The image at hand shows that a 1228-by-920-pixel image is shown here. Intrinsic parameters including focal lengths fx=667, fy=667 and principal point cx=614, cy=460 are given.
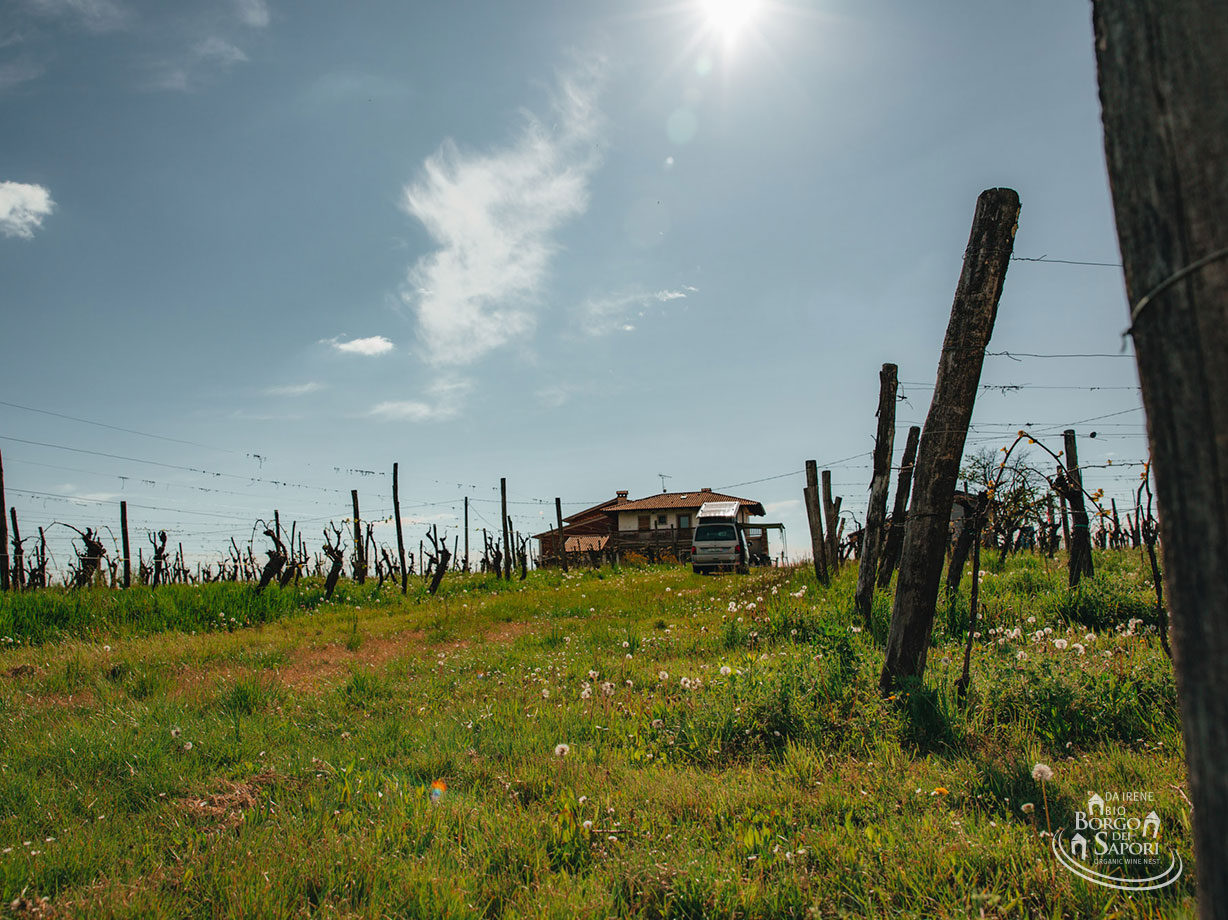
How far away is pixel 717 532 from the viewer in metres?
27.8

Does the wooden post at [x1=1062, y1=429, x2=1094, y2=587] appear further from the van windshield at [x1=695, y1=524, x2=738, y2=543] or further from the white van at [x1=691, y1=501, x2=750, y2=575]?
the van windshield at [x1=695, y1=524, x2=738, y2=543]

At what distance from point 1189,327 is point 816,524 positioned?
12.6 meters

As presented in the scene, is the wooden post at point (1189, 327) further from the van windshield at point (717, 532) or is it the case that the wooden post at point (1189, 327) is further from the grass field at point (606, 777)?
the van windshield at point (717, 532)

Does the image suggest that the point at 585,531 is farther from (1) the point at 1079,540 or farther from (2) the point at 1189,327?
(2) the point at 1189,327

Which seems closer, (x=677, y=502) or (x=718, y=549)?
(x=718, y=549)

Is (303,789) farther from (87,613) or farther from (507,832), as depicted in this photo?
(87,613)

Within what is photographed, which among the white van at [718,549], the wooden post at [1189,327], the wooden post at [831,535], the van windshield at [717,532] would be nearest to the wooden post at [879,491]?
the wooden post at [831,535]

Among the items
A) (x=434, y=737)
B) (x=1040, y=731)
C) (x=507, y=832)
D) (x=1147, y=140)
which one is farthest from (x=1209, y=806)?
(x=434, y=737)

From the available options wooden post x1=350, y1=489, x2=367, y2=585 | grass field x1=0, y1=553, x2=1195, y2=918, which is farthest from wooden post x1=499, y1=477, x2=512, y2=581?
grass field x1=0, y1=553, x2=1195, y2=918

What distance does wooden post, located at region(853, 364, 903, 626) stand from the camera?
8.57m

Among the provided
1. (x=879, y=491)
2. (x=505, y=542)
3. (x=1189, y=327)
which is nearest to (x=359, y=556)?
(x=505, y=542)

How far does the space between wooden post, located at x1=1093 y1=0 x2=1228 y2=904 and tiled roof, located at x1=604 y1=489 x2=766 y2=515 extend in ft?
168

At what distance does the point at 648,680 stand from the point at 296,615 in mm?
11068

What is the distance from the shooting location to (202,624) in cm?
1284
